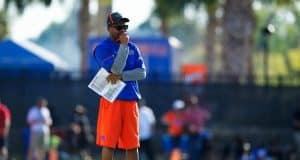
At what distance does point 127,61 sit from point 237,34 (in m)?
21.0

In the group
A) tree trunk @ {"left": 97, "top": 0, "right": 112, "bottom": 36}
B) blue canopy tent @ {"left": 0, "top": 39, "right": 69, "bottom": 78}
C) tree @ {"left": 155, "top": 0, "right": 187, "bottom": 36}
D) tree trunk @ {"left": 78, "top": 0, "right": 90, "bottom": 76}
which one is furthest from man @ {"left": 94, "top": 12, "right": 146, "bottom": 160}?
tree @ {"left": 155, "top": 0, "right": 187, "bottom": 36}

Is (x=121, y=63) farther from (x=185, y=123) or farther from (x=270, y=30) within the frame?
(x=270, y=30)

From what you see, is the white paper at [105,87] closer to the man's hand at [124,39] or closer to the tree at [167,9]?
the man's hand at [124,39]

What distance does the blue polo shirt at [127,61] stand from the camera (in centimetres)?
1270

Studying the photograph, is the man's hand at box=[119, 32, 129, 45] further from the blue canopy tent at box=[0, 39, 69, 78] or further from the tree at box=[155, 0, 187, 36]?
the tree at box=[155, 0, 187, 36]

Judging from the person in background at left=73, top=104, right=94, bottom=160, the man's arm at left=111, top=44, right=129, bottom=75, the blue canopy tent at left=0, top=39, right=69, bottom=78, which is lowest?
the person in background at left=73, top=104, right=94, bottom=160

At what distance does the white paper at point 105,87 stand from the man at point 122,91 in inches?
2.0

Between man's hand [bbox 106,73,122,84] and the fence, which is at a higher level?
man's hand [bbox 106,73,122,84]

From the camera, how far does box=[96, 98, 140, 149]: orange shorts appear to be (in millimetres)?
12797

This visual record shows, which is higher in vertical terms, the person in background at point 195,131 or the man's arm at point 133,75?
the man's arm at point 133,75

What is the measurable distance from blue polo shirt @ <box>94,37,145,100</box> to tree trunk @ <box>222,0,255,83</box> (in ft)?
65.2

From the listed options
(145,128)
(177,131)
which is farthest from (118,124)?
(177,131)

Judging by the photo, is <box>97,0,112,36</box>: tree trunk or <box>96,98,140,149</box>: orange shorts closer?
<box>96,98,140,149</box>: orange shorts

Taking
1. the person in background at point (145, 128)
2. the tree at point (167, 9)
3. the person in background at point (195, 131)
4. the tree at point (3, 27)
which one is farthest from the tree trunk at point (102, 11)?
the person in background at point (145, 128)
